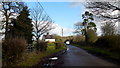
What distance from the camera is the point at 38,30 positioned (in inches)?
1323

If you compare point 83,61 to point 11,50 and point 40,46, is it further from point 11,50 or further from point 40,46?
point 40,46

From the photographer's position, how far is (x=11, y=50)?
9484mm

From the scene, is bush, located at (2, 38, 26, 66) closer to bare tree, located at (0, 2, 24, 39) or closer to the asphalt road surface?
the asphalt road surface

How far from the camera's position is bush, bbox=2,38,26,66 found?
9.08 m

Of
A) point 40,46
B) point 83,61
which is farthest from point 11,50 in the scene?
point 40,46

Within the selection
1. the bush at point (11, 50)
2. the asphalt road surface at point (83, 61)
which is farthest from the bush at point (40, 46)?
the bush at point (11, 50)

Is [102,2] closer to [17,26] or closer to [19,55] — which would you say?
[19,55]

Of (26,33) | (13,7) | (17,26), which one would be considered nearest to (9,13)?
(13,7)

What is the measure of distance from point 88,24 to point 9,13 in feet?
102

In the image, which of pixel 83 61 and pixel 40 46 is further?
pixel 40 46

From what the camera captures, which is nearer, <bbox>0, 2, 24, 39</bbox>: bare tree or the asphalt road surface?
the asphalt road surface

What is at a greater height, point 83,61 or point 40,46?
point 40,46

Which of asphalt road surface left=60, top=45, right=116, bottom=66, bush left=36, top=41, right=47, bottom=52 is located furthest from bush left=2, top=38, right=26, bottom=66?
bush left=36, top=41, right=47, bottom=52

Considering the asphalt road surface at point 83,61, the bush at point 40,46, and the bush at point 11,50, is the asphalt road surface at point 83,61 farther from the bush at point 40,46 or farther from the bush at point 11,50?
the bush at point 40,46
